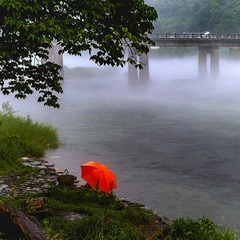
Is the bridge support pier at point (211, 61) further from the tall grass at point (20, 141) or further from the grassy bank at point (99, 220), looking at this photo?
the grassy bank at point (99, 220)

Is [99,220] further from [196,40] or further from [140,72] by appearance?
[196,40]

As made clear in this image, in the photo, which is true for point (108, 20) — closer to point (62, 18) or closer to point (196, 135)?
point (62, 18)

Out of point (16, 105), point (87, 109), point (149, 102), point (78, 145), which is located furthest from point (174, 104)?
point (78, 145)

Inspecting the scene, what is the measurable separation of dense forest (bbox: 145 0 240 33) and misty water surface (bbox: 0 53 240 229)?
4742cm

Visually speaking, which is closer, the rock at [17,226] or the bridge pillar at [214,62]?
Result: the rock at [17,226]

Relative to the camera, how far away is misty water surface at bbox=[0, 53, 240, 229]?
21.3 m

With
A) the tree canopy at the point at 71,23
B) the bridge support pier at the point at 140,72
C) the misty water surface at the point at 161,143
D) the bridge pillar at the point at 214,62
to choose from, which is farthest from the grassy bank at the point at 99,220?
the bridge pillar at the point at 214,62

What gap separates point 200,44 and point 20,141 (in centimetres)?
7566

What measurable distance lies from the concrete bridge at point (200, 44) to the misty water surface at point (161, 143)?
57.3 ft

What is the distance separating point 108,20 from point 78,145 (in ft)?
62.8

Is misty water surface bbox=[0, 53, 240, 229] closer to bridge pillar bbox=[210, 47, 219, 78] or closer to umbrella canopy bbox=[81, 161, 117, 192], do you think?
umbrella canopy bbox=[81, 161, 117, 192]

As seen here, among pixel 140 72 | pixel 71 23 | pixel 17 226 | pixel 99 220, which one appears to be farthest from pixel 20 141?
pixel 140 72

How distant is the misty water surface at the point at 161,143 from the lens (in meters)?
21.3

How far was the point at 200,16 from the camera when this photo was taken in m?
131
